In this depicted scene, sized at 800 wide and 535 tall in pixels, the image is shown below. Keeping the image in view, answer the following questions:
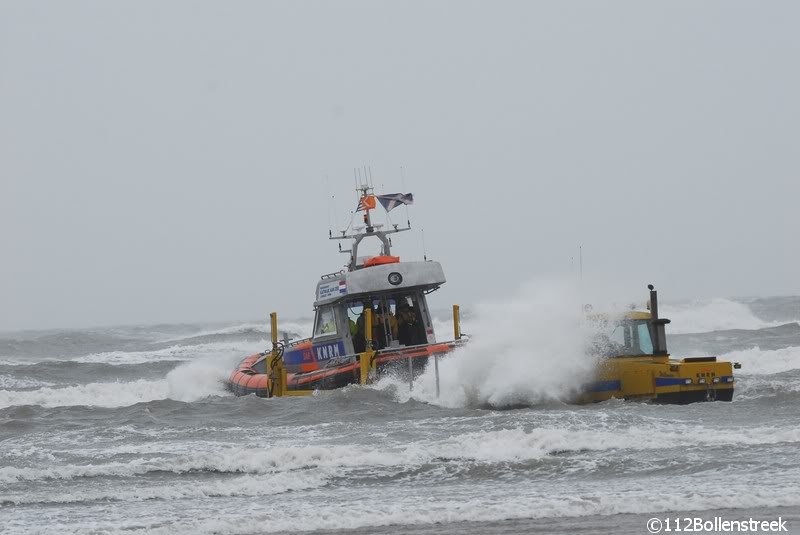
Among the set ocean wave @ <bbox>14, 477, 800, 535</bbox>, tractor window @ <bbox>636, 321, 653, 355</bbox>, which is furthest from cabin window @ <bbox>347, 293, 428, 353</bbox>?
ocean wave @ <bbox>14, 477, 800, 535</bbox>

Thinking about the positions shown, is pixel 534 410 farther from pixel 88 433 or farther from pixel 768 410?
pixel 88 433

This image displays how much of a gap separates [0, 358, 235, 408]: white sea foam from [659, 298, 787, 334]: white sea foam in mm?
24856

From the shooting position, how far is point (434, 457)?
494 inches

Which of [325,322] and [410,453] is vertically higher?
[325,322]

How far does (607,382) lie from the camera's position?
16.2 metres

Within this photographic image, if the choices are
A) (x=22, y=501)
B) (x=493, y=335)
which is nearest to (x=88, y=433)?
(x=22, y=501)

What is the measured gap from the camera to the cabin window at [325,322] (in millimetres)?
19875

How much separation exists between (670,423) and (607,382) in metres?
2.31

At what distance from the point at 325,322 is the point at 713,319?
33.1 m

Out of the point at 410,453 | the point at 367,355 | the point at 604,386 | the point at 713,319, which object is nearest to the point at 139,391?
the point at 367,355

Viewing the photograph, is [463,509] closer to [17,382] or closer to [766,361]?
[766,361]

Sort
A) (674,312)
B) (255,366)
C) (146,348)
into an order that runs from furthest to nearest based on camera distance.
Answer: (674,312), (146,348), (255,366)

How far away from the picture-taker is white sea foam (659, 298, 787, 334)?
46594mm

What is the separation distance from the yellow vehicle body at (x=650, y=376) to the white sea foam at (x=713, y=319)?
29.6 m
